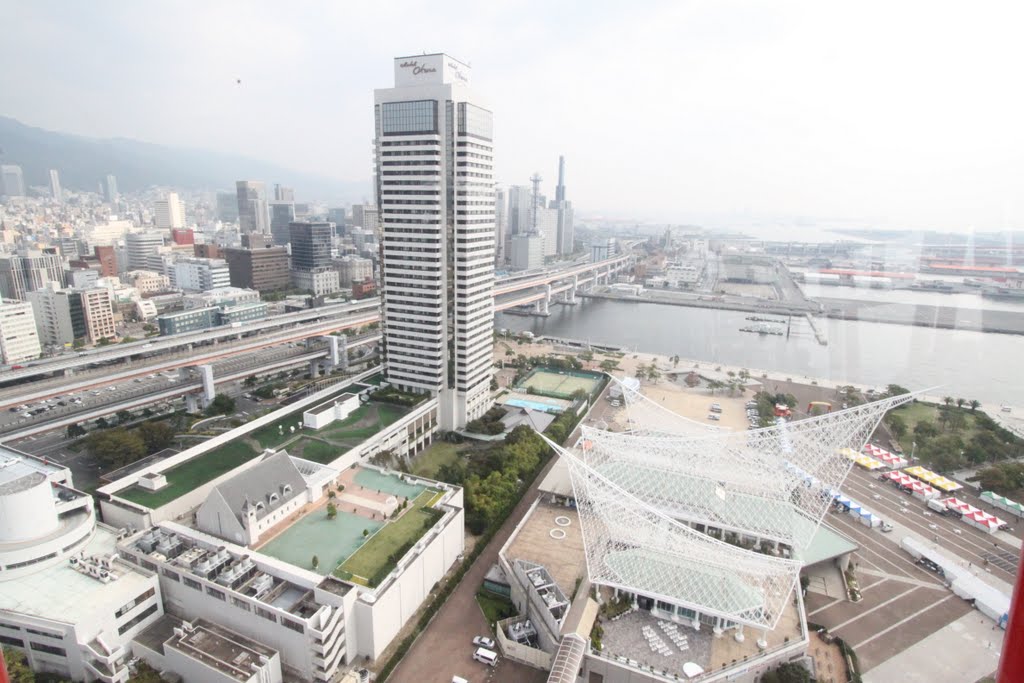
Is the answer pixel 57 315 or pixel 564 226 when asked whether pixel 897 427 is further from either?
pixel 564 226

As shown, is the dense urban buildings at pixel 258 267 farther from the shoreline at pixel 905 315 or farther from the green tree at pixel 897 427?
the green tree at pixel 897 427

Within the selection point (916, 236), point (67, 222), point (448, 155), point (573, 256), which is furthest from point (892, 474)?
point (67, 222)

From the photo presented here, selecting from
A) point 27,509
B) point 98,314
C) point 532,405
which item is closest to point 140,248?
point 98,314

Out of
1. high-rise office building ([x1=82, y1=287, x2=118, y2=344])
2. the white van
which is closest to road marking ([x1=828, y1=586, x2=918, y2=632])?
the white van

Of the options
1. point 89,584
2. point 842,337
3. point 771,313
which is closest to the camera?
point 89,584

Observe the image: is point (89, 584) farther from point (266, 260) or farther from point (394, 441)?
point (266, 260)

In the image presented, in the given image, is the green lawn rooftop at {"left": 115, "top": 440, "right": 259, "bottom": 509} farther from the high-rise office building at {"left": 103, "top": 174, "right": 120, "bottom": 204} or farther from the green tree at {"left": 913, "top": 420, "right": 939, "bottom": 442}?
the high-rise office building at {"left": 103, "top": 174, "right": 120, "bottom": 204}
